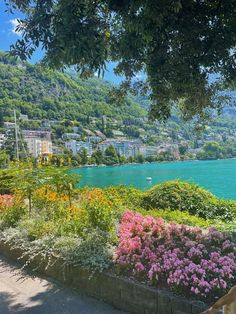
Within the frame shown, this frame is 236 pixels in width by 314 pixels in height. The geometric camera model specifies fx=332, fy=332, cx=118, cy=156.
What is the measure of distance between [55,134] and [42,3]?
132300 millimetres

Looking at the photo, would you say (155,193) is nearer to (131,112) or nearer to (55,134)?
(55,134)

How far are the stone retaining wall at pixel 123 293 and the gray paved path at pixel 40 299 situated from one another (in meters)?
0.11

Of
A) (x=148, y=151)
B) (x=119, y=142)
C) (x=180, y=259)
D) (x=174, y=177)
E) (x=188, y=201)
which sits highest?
(x=119, y=142)

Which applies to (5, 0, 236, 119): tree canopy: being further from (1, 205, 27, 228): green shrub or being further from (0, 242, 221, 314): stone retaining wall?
(1, 205, 27, 228): green shrub

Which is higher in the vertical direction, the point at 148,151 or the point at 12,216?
the point at 148,151

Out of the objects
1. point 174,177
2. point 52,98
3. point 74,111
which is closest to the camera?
point 174,177

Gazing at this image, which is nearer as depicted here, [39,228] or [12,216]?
[39,228]

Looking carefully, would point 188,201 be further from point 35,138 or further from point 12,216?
point 35,138

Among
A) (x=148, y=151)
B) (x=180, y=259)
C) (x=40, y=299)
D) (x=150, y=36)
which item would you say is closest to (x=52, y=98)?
(x=148, y=151)

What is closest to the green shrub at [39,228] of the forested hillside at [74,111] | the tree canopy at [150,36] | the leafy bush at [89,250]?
the leafy bush at [89,250]

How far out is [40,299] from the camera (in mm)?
4234

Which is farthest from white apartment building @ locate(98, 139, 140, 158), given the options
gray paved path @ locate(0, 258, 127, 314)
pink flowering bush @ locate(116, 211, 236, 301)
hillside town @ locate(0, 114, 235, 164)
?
gray paved path @ locate(0, 258, 127, 314)

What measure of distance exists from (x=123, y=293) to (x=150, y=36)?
299 centimetres

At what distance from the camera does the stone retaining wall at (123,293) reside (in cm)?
349
